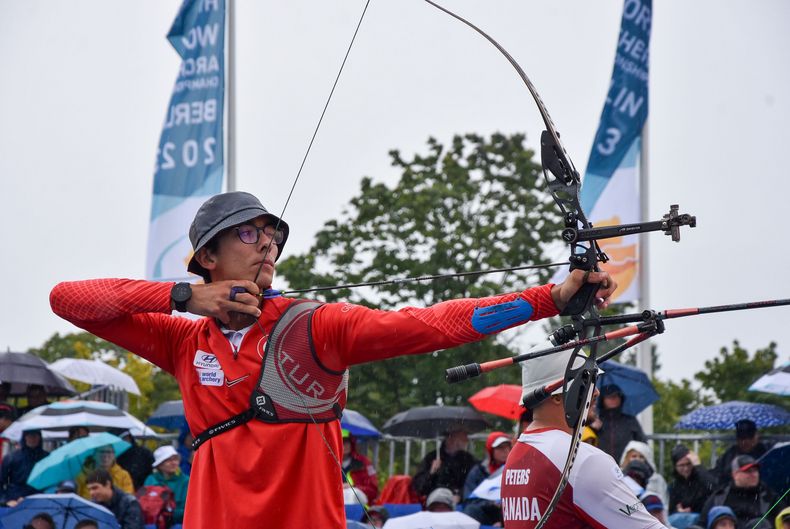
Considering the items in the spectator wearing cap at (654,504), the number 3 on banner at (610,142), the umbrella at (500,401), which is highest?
the number 3 on banner at (610,142)

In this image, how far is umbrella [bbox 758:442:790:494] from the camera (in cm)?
804

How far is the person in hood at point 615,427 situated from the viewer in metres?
8.81

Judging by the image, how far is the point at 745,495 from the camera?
787cm

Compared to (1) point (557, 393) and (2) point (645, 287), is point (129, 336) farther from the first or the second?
(2) point (645, 287)

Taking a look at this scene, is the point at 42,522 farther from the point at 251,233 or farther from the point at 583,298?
the point at 583,298

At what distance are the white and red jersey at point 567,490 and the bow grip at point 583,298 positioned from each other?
947 millimetres

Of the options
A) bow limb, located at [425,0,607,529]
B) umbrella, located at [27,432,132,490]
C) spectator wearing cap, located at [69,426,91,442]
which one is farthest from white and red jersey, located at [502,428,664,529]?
spectator wearing cap, located at [69,426,91,442]

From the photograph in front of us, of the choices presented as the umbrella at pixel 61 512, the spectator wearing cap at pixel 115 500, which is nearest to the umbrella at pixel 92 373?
the spectator wearing cap at pixel 115 500

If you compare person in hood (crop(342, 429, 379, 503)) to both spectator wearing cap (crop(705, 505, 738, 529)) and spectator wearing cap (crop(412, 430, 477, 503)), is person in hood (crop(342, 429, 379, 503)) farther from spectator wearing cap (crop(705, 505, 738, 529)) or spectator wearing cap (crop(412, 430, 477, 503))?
spectator wearing cap (crop(705, 505, 738, 529))

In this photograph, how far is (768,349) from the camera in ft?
96.3

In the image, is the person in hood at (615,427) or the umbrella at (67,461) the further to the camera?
the umbrella at (67,461)

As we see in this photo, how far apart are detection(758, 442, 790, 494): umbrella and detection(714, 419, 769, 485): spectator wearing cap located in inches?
13.4

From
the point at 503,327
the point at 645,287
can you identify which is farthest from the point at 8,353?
the point at 503,327

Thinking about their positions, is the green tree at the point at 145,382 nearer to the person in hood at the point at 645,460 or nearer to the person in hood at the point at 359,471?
the person in hood at the point at 359,471
